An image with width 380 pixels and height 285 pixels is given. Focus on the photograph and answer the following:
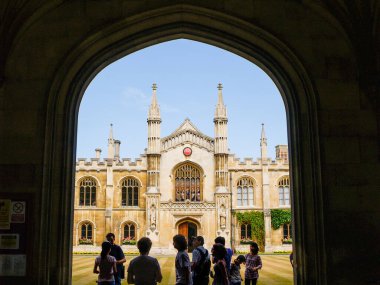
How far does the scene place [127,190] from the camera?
3522 centimetres

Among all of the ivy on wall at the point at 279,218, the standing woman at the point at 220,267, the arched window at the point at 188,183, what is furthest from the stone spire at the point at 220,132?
the standing woman at the point at 220,267

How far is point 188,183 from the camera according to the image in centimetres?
3469

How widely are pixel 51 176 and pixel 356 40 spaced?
4727mm

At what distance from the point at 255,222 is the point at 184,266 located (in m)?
29.8

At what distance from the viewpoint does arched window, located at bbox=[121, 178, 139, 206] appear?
3506 centimetres

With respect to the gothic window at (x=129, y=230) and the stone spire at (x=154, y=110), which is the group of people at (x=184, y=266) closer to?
the gothic window at (x=129, y=230)

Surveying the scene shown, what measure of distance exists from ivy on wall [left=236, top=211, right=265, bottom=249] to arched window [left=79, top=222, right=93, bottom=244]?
1114 cm

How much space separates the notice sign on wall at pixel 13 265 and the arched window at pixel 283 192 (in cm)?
3052

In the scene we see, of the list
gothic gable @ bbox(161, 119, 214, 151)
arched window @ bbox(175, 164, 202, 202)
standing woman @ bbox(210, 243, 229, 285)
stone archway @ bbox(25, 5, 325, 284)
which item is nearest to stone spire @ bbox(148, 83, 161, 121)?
gothic gable @ bbox(161, 119, 214, 151)

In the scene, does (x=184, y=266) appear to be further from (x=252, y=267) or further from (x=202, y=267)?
(x=252, y=267)

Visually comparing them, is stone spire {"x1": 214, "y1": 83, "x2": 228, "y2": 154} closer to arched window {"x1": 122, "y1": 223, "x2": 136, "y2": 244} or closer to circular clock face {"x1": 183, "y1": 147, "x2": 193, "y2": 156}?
circular clock face {"x1": 183, "y1": 147, "x2": 193, "y2": 156}

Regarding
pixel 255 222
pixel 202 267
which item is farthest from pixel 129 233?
pixel 202 267

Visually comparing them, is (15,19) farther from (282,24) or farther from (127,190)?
(127,190)

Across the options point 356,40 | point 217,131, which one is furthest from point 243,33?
point 217,131
